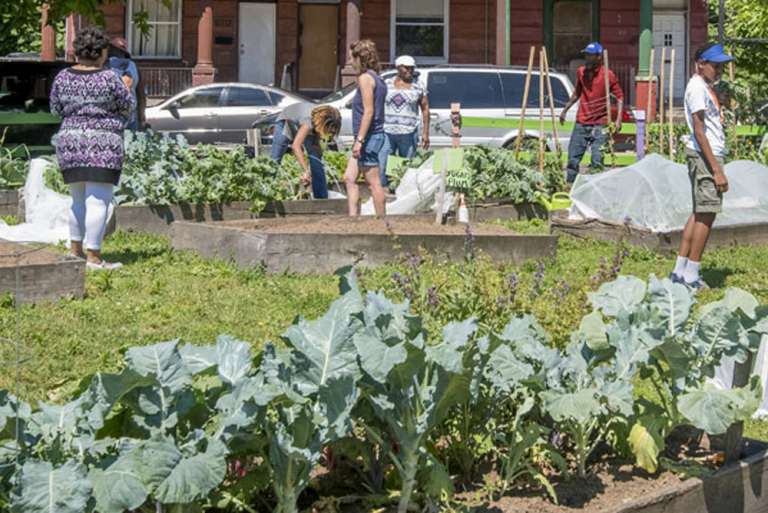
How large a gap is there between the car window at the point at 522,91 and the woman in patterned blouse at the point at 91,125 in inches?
522

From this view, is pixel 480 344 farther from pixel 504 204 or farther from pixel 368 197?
pixel 368 197

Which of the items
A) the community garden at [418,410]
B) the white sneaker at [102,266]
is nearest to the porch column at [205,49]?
the white sneaker at [102,266]

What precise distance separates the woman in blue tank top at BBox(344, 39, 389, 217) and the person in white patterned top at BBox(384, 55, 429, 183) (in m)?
2.24

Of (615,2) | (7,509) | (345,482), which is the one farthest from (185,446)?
(615,2)

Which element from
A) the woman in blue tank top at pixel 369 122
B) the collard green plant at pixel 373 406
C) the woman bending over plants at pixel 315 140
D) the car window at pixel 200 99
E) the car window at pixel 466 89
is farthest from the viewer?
the car window at pixel 200 99

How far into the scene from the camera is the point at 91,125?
9750 mm

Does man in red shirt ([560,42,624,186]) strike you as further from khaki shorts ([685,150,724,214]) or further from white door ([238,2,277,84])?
white door ([238,2,277,84])

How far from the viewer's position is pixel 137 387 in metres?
3.76

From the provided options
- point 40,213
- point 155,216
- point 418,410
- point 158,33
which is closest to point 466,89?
point 155,216

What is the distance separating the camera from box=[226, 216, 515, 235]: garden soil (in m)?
10.7

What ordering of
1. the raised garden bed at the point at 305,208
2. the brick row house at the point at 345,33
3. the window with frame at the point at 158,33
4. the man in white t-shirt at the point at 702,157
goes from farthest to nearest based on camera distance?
the window with frame at the point at 158,33 → the brick row house at the point at 345,33 → the raised garden bed at the point at 305,208 → the man in white t-shirt at the point at 702,157

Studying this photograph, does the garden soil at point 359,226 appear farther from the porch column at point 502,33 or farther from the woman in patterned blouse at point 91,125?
the porch column at point 502,33

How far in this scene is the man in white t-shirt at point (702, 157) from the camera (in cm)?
949

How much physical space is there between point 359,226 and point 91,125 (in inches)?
91.1
